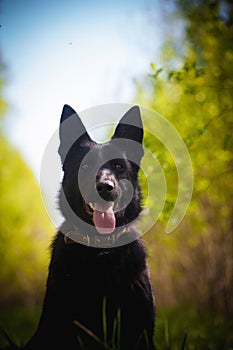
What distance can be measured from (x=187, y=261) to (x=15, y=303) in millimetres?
9363

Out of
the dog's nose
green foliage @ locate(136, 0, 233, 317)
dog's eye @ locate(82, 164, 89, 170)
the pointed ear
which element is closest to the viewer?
the dog's nose

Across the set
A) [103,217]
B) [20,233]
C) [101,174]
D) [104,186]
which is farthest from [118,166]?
[20,233]

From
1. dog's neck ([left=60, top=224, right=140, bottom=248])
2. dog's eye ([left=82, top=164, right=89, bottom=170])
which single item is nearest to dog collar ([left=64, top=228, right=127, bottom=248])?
dog's neck ([left=60, top=224, right=140, bottom=248])

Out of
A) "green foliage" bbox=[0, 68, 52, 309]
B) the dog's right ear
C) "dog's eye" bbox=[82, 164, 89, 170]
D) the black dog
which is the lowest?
"green foliage" bbox=[0, 68, 52, 309]

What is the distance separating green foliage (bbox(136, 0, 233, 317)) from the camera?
441cm

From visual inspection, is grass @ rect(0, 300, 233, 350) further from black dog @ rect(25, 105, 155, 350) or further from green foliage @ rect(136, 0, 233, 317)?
green foliage @ rect(136, 0, 233, 317)

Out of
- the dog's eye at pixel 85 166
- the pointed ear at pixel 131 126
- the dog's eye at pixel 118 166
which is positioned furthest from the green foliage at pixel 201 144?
the dog's eye at pixel 85 166

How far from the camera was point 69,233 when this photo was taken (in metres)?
3.29

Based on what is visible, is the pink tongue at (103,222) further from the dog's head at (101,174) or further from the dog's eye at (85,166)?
the dog's eye at (85,166)

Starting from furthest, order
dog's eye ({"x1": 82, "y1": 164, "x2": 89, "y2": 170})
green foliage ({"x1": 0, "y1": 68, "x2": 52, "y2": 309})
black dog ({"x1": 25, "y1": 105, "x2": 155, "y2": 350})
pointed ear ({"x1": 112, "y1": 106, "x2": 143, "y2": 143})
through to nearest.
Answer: green foliage ({"x1": 0, "y1": 68, "x2": 52, "y2": 309}) < pointed ear ({"x1": 112, "y1": 106, "x2": 143, "y2": 143}) < dog's eye ({"x1": 82, "y1": 164, "x2": 89, "y2": 170}) < black dog ({"x1": 25, "y1": 105, "x2": 155, "y2": 350})

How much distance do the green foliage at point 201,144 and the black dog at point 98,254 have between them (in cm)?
73

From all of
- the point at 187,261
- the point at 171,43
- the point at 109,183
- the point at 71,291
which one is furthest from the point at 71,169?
the point at 187,261

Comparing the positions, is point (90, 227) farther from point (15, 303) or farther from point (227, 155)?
point (15, 303)

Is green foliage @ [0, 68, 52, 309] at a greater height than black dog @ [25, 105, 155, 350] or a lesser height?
lesser
